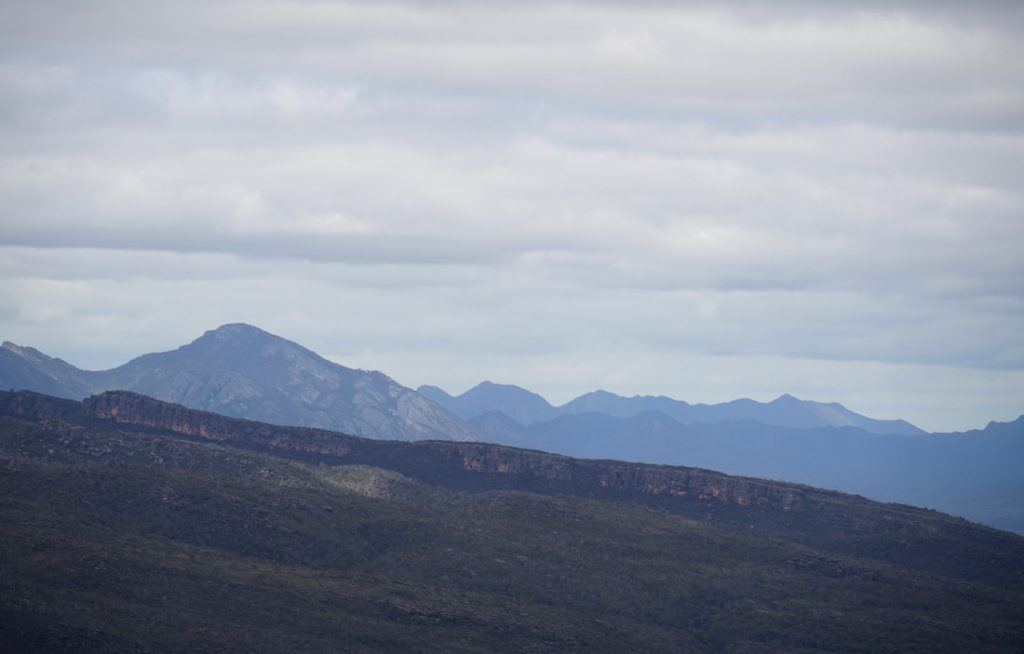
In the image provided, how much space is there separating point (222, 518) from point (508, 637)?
4306 cm

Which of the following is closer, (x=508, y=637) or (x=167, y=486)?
(x=508, y=637)

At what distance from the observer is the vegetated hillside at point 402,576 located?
130 metres

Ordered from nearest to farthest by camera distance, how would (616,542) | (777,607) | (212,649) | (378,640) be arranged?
(212,649)
(378,640)
(777,607)
(616,542)

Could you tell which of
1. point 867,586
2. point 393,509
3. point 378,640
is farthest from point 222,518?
point 867,586

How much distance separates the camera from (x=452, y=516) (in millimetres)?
189125

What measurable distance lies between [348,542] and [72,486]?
108ft

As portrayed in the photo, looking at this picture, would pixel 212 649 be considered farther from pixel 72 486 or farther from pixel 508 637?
pixel 72 486

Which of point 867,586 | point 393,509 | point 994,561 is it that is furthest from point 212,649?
point 994,561

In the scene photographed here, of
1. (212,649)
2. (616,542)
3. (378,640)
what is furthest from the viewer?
(616,542)

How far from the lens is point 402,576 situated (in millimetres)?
163250

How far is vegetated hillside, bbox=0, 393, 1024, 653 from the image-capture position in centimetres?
13025

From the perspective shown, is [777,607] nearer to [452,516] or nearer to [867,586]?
[867,586]

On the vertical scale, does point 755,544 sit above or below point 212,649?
above

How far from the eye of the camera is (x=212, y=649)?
124 m
